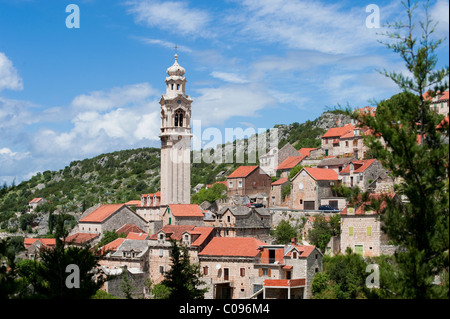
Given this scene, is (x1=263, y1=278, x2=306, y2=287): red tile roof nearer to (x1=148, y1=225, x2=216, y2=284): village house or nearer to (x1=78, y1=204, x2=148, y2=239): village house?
(x1=148, y1=225, x2=216, y2=284): village house

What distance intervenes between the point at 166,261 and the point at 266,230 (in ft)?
33.3

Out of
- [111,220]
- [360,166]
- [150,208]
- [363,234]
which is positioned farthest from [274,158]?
[363,234]

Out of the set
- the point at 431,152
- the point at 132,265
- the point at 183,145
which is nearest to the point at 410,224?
the point at 431,152

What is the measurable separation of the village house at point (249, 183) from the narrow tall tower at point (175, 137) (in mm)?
7288

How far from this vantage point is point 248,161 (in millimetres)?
121750

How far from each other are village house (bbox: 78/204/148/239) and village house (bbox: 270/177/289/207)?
18542mm

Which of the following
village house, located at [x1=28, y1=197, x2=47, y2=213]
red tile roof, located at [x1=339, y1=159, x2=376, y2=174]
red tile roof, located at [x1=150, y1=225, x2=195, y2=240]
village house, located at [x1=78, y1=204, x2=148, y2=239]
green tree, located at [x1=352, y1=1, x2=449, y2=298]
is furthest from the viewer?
village house, located at [x1=28, y1=197, x2=47, y2=213]

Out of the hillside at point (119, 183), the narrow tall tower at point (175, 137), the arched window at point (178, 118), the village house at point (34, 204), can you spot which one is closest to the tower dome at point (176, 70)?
the narrow tall tower at point (175, 137)

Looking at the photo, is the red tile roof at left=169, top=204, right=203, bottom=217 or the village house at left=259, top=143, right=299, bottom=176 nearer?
the red tile roof at left=169, top=204, right=203, bottom=217

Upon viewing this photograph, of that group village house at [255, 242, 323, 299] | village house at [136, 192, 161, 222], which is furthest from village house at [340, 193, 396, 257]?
village house at [136, 192, 161, 222]

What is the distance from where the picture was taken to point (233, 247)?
5403 centimetres

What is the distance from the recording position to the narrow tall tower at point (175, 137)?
79.4m

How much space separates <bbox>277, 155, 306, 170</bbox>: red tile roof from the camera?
8059cm

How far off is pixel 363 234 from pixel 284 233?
10.5 meters
